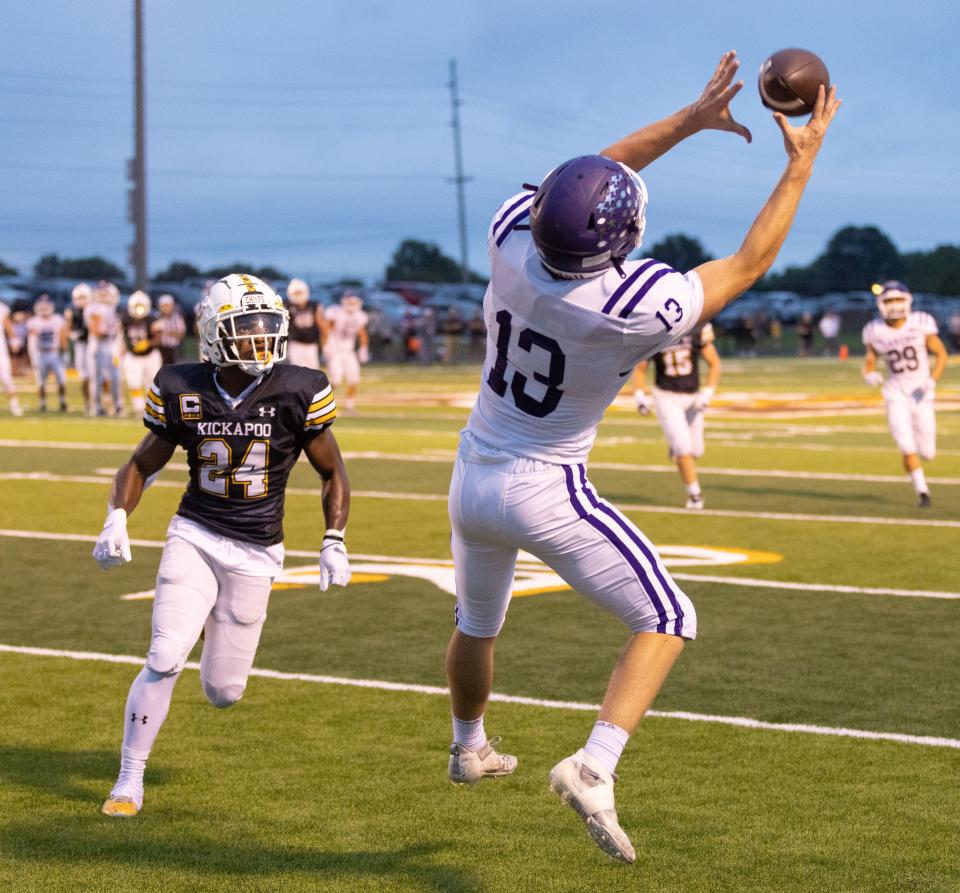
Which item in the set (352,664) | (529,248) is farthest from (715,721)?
(529,248)

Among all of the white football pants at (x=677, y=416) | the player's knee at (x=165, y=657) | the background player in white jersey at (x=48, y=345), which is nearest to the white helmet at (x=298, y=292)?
the background player in white jersey at (x=48, y=345)

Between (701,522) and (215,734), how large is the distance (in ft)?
22.6

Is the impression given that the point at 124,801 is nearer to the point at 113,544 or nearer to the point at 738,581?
the point at 113,544

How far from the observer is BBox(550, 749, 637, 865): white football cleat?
4.10m

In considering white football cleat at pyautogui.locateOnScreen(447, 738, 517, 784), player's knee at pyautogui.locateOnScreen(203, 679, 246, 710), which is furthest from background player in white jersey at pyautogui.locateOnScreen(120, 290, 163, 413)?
white football cleat at pyautogui.locateOnScreen(447, 738, 517, 784)

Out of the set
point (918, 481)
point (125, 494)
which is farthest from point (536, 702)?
point (918, 481)

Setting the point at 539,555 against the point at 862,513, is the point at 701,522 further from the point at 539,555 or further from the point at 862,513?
the point at 539,555

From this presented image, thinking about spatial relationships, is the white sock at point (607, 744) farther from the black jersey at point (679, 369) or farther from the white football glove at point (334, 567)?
the black jersey at point (679, 369)

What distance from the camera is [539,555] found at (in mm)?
4578

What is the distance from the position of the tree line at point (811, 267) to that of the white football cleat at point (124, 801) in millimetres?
61762

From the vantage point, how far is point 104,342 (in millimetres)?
23953

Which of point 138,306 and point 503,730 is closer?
point 503,730

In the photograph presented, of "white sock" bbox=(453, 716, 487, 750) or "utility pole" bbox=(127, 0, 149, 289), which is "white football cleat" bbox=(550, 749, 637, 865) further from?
"utility pole" bbox=(127, 0, 149, 289)

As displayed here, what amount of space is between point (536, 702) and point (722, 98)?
2817 millimetres
